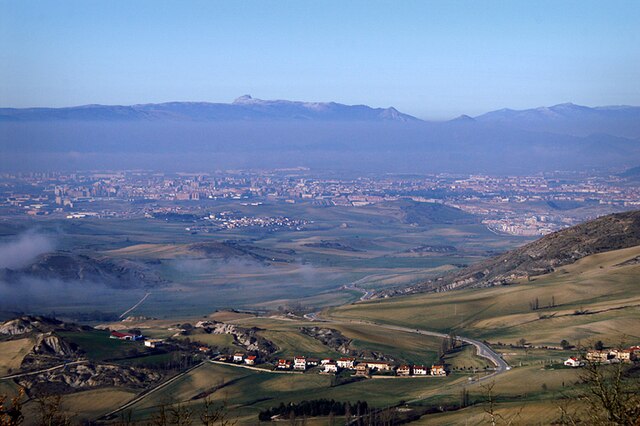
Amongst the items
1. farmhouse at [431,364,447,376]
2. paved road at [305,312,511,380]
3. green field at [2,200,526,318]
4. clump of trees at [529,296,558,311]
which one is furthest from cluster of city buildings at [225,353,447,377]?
green field at [2,200,526,318]

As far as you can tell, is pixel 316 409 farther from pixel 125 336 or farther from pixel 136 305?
pixel 136 305

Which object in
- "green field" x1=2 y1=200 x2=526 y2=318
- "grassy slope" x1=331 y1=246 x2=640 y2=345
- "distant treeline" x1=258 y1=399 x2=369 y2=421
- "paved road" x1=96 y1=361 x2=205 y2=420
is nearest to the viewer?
"distant treeline" x1=258 y1=399 x2=369 y2=421

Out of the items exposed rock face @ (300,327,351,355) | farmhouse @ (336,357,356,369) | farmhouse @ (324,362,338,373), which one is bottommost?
exposed rock face @ (300,327,351,355)

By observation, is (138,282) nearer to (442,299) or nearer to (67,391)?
(442,299)

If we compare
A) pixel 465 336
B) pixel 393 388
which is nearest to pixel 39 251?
pixel 465 336

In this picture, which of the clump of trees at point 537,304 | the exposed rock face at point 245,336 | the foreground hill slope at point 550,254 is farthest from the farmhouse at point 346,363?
the foreground hill slope at point 550,254

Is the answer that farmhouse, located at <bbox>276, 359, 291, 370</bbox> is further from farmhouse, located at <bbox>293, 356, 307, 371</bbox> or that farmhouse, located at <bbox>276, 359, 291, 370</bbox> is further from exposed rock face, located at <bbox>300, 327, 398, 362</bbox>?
exposed rock face, located at <bbox>300, 327, 398, 362</bbox>

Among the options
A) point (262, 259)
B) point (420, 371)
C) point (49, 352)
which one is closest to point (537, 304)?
point (420, 371)
